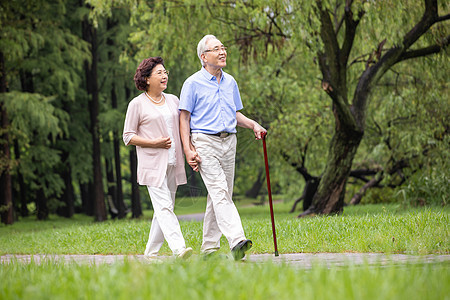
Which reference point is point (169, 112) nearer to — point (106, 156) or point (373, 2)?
point (373, 2)

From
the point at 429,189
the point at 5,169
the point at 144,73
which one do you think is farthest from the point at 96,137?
the point at 144,73

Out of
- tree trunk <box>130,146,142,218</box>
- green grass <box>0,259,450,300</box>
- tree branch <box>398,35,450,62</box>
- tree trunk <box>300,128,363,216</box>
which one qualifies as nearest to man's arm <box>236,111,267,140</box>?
green grass <box>0,259,450,300</box>

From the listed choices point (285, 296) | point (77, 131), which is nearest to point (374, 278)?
point (285, 296)

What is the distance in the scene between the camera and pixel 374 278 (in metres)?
3.52

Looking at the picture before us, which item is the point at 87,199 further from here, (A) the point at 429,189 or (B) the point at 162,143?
(B) the point at 162,143

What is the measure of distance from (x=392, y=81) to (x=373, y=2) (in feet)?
20.9

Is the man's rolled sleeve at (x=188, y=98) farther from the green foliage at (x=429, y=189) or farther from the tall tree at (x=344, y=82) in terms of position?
the green foliage at (x=429, y=189)

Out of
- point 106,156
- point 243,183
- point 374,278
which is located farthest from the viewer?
point 243,183

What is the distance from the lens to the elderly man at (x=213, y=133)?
19.9ft

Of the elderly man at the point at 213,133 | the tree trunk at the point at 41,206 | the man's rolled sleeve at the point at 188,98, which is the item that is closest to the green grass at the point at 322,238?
the elderly man at the point at 213,133

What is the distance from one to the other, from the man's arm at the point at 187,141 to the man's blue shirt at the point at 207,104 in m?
0.06

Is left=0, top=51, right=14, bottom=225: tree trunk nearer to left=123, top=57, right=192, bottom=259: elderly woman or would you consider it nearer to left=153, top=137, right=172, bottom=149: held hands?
left=123, top=57, right=192, bottom=259: elderly woman

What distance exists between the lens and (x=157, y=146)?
6098 mm

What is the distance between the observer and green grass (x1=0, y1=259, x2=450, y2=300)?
10.6 ft
